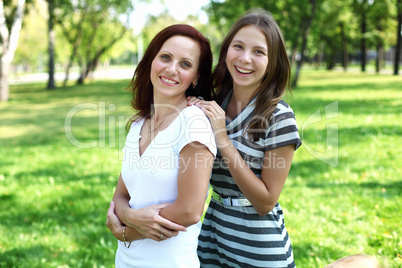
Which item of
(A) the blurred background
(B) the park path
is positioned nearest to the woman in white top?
(A) the blurred background

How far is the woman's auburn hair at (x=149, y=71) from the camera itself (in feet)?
6.18

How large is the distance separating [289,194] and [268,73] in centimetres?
371

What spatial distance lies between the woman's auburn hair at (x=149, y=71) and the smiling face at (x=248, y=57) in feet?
0.50

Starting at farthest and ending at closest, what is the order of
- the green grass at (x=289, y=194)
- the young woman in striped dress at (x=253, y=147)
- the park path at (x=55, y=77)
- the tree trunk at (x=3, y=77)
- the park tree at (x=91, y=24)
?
the park path at (x=55, y=77) → the park tree at (x=91, y=24) → the tree trunk at (x=3, y=77) → the green grass at (x=289, y=194) → the young woman in striped dress at (x=253, y=147)

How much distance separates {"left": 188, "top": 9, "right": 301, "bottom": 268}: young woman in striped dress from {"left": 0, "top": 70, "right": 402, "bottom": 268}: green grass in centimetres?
46

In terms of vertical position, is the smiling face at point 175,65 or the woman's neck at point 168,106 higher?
the smiling face at point 175,65

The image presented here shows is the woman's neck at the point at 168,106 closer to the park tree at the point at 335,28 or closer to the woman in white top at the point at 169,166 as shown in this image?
the woman in white top at the point at 169,166

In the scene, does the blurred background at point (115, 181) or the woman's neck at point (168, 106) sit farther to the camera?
the blurred background at point (115, 181)

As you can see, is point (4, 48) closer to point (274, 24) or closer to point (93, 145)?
point (93, 145)

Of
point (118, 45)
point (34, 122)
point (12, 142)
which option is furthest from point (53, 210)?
point (118, 45)

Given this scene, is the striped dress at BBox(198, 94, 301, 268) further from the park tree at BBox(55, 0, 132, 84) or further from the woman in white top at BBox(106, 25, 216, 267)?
the park tree at BBox(55, 0, 132, 84)

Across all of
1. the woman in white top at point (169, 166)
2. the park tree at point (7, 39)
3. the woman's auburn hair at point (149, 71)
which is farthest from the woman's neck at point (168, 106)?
the park tree at point (7, 39)

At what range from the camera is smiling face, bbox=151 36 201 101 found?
1.88 meters

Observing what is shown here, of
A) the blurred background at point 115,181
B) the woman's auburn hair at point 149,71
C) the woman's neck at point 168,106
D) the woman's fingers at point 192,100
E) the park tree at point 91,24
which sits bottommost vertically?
the blurred background at point 115,181
